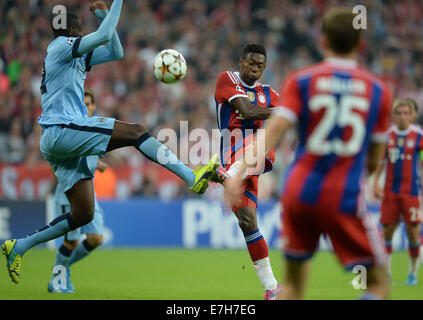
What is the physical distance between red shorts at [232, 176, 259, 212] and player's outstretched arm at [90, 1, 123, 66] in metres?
1.86

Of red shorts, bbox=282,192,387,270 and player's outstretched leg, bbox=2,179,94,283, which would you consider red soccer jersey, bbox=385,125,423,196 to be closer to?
player's outstretched leg, bbox=2,179,94,283

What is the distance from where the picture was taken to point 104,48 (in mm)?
6426

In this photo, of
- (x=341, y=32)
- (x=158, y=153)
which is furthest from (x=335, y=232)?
(x=158, y=153)

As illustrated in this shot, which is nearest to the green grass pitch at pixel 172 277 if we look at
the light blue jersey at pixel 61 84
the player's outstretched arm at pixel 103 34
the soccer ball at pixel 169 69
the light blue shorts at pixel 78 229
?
the light blue shorts at pixel 78 229

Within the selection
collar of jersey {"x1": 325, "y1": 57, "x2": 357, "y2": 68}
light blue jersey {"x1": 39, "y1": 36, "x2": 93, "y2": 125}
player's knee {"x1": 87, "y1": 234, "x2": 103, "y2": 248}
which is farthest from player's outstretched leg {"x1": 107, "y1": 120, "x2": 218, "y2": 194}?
collar of jersey {"x1": 325, "y1": 57, "x2": 357, "y2": 68}

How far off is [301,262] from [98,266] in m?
6.93

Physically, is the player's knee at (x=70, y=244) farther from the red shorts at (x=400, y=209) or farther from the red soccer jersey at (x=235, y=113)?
the red shorts at (x=400, y=209)

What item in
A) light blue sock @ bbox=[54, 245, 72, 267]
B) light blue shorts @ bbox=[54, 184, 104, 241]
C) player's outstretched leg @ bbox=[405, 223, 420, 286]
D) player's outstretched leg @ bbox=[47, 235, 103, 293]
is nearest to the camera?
player's outstretched leg @ bbox=[47, 235, 103, 293]

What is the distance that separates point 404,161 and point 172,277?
150 inches

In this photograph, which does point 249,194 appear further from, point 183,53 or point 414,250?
point 183,53

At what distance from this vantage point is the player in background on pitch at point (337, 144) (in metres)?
3.87

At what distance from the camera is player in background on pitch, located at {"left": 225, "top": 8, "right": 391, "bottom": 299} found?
152 inches

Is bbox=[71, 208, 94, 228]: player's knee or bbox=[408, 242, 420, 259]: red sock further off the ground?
bbox=[71, 208, 94, 228]: player's knee
